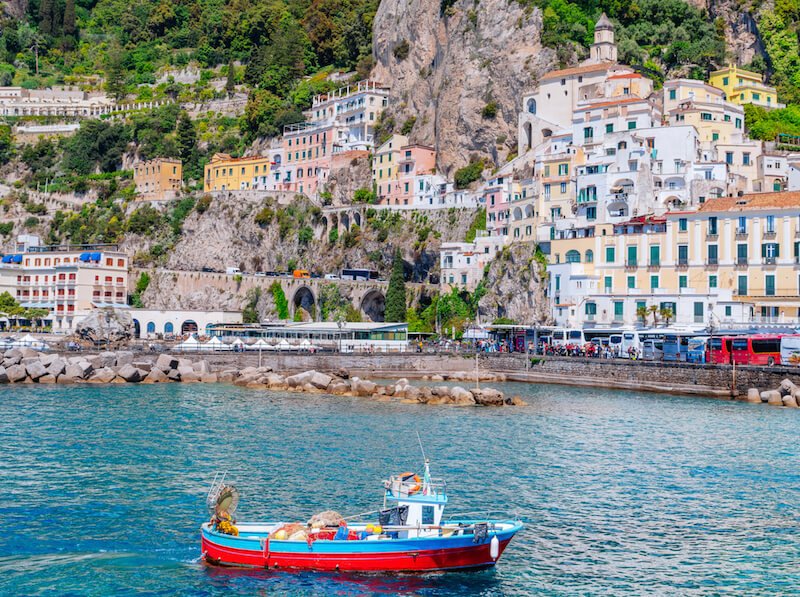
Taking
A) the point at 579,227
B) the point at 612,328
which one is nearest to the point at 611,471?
the point at 612,328

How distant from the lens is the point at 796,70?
9725cm

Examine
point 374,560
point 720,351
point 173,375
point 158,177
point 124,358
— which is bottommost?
point 374,560

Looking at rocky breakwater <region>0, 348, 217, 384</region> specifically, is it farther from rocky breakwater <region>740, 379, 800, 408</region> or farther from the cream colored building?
rocky breakwater <region>740, 379, 800, 408</region>

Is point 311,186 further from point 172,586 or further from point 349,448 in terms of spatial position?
point 172,586

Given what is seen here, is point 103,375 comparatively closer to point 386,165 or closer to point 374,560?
point 374,560

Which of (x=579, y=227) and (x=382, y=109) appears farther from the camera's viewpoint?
(x=382, y=109)

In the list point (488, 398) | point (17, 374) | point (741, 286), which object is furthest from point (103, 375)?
point (741, 286)

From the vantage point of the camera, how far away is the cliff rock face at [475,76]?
Answer: 309ft

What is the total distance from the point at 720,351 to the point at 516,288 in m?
22.3

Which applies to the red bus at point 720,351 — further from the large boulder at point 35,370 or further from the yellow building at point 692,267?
the large boulder at point 35,370

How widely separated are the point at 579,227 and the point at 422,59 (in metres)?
41.7

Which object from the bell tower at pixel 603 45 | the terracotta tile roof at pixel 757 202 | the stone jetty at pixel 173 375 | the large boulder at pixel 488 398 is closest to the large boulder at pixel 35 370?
the stone jetty at pixel 173 375

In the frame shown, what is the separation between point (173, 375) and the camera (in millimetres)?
63000

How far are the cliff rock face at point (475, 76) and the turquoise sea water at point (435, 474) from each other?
49.5 meters
